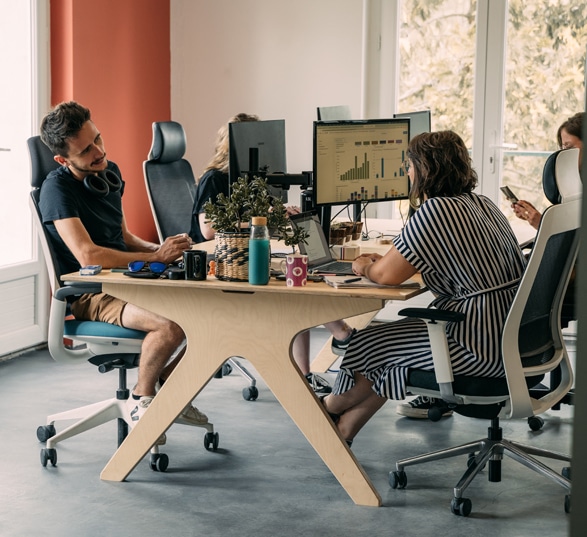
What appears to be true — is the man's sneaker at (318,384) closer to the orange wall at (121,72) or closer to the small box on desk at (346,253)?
the small box on desk at (346,253)

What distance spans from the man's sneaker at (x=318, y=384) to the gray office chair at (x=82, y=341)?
2.84 feet

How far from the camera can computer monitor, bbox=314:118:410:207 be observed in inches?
138

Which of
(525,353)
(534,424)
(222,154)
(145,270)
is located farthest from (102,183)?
(534,424)

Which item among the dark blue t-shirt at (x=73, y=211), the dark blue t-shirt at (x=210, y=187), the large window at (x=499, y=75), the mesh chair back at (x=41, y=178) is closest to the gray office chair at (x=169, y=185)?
the dark blue t-shirt at (x=210, y=187)

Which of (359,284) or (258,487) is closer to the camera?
(359,284)

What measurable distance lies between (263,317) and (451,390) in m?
0.61

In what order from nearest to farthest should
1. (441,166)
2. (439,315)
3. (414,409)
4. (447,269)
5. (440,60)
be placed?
(439,315), (447,269), (441,166), (414,409), (440,60)

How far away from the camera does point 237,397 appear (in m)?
4.11

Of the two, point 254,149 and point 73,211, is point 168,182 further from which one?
point 73,211

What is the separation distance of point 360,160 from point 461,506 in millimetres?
1449

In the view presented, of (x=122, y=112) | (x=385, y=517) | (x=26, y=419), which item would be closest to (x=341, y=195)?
(x=385, y=517)

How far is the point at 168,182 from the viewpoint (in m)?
4.34

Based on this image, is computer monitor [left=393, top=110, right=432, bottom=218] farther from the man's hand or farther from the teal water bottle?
the teal water bottle

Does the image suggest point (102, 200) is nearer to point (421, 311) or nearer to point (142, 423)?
point (142, 423)
